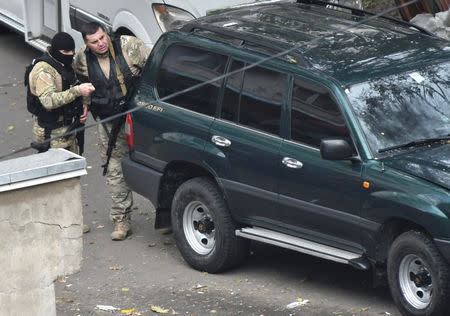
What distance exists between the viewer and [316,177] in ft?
23.2

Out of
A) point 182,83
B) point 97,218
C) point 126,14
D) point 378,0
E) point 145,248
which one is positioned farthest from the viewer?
point 378,0

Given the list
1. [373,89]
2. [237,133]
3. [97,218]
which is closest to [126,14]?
[97,218]

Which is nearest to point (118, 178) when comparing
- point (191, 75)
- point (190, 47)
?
point (191, 75)

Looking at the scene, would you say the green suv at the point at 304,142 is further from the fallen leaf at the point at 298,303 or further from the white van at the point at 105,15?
the white van at the point at 105,15

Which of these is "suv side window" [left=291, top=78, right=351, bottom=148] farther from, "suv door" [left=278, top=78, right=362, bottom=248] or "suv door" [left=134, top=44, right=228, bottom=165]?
"suv door" [left=134, top=44, right=228, bottom=165]

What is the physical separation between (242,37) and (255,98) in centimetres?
56

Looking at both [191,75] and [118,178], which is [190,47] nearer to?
[191,75]

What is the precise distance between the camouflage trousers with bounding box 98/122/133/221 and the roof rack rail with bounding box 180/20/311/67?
1286 mm

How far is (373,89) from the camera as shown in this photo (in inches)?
281

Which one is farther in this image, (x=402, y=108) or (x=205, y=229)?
(x=205, y=229)

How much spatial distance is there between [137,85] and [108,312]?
2169 millimetres

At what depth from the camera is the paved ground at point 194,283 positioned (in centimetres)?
740

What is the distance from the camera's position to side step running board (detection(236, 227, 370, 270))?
696cm

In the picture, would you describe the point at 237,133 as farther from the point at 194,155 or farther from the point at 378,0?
the point at 378,0
